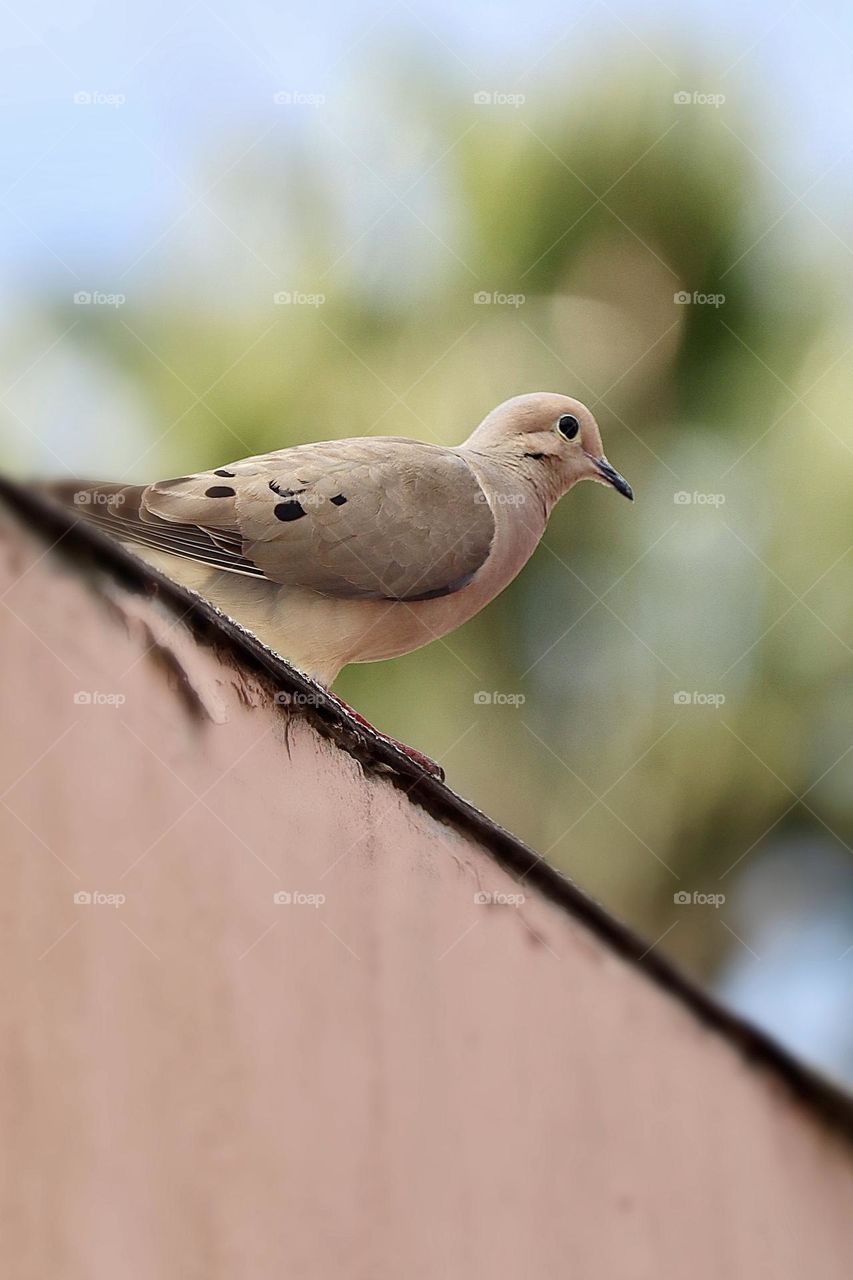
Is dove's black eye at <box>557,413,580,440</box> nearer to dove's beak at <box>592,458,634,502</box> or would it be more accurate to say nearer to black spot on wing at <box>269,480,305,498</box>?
dove's beak at <box>592,458,634,502</box>

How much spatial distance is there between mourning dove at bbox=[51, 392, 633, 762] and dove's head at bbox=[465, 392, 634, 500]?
8 cm

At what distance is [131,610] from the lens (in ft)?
7.88

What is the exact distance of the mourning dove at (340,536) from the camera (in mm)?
3898

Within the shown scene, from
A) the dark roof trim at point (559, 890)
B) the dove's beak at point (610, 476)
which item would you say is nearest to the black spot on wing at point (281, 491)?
the dove's beak at point (610, 476)

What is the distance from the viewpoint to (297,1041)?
2480 millimetres

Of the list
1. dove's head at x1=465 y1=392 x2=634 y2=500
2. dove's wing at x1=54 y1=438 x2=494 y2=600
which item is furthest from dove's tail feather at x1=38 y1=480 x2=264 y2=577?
dove's head at x1=465 y1=392 x2=634 y2=500

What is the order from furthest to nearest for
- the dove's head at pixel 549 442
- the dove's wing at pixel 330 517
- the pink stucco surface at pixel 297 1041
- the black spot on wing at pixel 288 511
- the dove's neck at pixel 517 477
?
the dove's head at pixel 549 442, the dove's neck at pixel 517 477, the black spot on wing at pixel 288 511, the dove's wing at pixel 330 517, the pink stucco surface at pixel 297 1041

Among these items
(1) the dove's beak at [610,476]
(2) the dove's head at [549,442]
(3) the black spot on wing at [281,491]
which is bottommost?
(1) the dove's beak at [610,476]

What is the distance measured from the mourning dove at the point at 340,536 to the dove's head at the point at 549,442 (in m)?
0.08

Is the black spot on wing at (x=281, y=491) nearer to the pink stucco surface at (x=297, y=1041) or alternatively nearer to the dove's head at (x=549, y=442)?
the dove's head at (x=549, y=442)

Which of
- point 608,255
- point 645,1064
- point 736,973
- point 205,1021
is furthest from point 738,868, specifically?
point 205,1021

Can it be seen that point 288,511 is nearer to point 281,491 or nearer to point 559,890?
point 281,491

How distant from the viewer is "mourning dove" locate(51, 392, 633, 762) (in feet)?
12.8

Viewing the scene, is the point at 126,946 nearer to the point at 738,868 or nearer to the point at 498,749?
the point at 498,749
